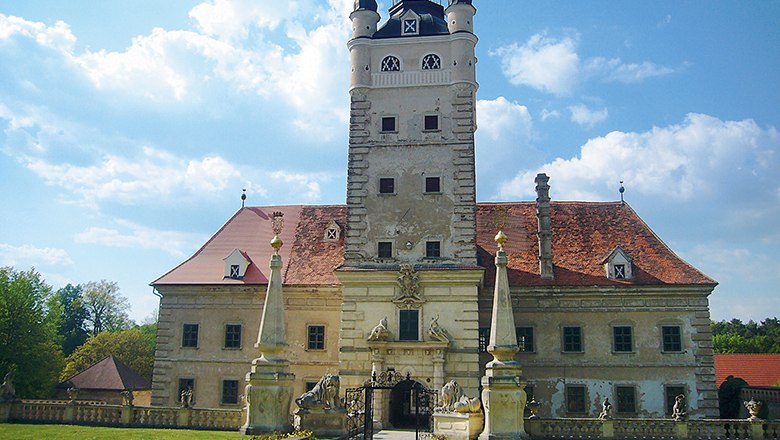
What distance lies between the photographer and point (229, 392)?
3259cm

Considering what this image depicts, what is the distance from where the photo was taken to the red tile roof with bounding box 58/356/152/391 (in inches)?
1679

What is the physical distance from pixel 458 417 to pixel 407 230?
11875 millimetres

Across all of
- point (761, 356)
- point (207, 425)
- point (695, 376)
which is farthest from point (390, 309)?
point (761, 356)

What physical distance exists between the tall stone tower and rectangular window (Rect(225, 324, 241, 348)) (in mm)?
6564

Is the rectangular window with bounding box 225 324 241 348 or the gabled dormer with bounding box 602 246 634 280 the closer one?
the gabled dormer with bounding box 602 246 634 280

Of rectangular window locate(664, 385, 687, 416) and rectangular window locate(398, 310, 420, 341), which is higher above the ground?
rectangular window locate(398, 310, 420, 341)

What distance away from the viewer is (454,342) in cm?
2873

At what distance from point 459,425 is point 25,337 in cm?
3329

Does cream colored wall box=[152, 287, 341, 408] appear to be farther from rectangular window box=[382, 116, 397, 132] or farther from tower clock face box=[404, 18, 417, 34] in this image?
tower clock face box=[404, 18, 417, 34]

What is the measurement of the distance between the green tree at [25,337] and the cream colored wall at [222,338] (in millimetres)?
12896

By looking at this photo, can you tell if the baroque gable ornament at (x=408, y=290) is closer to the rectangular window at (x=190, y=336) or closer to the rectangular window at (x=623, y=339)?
the rectangular window at (x=623, y=339)

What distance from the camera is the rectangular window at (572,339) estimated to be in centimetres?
3117

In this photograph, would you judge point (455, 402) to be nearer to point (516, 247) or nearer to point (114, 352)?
point (516, 247)

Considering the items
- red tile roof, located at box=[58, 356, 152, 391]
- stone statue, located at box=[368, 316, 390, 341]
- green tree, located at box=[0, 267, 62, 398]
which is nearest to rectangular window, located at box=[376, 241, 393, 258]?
stone statue, located at box=[368, 316, 390, 341]
